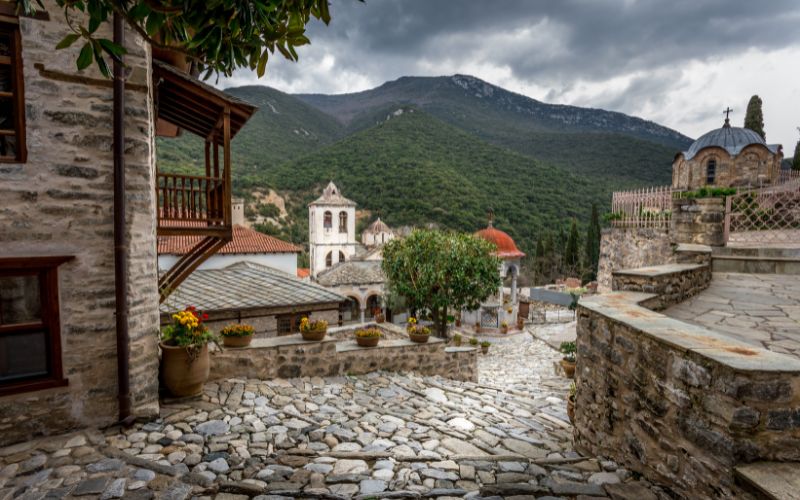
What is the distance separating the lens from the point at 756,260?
7.61 metres

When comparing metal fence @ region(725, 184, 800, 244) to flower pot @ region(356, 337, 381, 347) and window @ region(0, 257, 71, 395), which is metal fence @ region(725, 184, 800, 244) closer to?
flower pot @ region(356, 337, 381, 347)

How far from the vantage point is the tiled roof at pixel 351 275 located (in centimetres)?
2497

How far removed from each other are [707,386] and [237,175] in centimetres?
5486

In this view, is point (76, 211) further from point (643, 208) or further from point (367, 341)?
point (643, 208)

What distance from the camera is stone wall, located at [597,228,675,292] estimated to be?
1597 cm

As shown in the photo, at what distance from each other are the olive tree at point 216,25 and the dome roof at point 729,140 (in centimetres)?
3143

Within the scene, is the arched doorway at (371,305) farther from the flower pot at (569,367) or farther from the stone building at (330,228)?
the flower pot at (569,367)

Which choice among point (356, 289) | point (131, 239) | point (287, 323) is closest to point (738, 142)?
point (356, 289)

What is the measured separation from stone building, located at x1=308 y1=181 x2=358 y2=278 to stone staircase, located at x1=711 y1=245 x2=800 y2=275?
1331 inches

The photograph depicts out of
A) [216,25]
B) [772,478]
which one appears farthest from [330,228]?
[772,478]

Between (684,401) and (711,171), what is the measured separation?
30547 millimetres

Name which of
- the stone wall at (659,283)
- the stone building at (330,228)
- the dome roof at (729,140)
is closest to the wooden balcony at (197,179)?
the stone wall at (659,283)

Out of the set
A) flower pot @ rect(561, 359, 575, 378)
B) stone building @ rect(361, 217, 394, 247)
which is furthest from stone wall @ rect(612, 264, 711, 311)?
stone building @ rect(361, 217, 394, 247)

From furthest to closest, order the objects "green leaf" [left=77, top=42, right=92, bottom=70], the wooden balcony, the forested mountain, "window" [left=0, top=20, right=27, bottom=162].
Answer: the forested mountain → the wooden balcony → "window" [left=0, top=20, right=27, bottom=162] → "green leaf" [left=77, top=42, right=92, bottom=70]
